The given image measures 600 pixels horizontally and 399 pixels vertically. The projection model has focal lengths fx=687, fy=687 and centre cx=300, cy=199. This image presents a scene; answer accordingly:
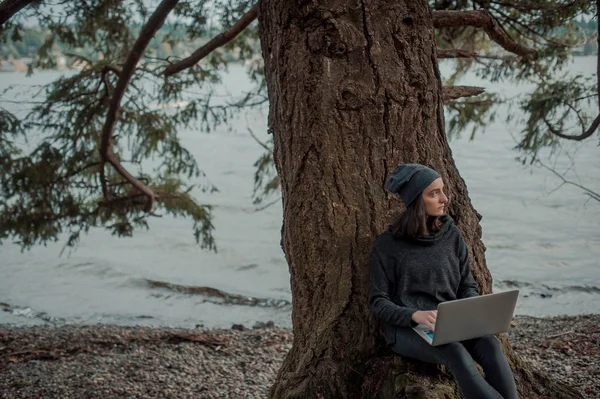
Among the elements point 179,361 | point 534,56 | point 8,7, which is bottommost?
point 179,361

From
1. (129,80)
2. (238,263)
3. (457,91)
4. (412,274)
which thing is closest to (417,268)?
(412,274)

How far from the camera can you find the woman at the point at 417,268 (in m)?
2.91

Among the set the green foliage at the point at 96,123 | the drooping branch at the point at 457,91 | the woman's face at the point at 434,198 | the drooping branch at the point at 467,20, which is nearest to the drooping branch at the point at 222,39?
the green foliage at the point at 96,123

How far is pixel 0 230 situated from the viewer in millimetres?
7879

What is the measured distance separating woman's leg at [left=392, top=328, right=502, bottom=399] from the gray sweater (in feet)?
0.31

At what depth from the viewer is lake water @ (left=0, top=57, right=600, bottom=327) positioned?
34.5 feet

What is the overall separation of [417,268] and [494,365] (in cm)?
50

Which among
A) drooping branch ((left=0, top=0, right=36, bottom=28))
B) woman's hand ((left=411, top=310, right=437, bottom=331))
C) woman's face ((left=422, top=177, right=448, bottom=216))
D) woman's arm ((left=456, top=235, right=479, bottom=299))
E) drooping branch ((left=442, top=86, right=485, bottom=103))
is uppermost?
drooping branch ((left=0, top=0, right=36, bottom=28))

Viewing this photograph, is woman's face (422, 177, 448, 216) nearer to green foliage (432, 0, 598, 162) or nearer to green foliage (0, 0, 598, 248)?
green foliage (432, 0, 598, 162)

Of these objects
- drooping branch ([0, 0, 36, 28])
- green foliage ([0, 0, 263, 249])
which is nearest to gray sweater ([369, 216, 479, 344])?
drooping branch ([0, 0, 36, 28])

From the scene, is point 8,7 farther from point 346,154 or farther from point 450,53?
point 450,53

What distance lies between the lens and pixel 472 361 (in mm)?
2809

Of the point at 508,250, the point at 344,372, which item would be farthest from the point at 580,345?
the point at 508,250

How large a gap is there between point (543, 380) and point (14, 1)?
3.93 meters
